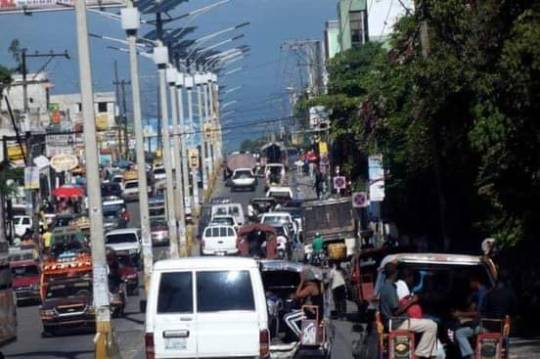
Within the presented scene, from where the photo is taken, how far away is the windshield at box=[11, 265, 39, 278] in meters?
61.8

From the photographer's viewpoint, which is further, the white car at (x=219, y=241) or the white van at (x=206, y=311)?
the white car at (x=219, y=241)

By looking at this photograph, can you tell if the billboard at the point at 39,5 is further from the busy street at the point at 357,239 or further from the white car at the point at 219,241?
the white car at the point at 219,241

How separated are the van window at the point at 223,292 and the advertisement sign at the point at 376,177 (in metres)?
28.7

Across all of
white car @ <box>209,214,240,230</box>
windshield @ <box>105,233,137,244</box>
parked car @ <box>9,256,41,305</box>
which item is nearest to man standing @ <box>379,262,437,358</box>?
parked car @ <box>9,256,41,305</box>

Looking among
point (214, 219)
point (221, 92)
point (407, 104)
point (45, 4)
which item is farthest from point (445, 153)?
point (221, 92)

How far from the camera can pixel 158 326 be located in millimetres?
23062

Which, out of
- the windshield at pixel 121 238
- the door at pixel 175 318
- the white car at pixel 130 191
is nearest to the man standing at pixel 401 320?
the door at pixel 175 318

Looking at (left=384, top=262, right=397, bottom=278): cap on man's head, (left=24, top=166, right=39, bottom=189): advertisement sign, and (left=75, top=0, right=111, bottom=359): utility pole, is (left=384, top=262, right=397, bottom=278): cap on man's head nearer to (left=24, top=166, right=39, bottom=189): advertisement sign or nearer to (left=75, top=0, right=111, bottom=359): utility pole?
(left=75, top=0, right=111, bottom=359): utility pole

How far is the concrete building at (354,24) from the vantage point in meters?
102

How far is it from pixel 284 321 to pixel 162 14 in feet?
155

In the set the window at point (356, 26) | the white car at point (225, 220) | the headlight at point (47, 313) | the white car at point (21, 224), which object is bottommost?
the headlight at point (47, 313)

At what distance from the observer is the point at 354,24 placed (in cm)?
10606

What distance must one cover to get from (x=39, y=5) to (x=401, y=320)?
50.1 meters

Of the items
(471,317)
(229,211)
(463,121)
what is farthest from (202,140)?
(471,317)
